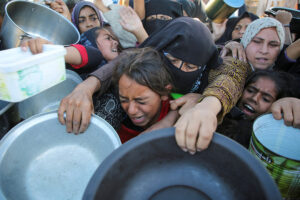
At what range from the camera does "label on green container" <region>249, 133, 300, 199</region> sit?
0.81 metres

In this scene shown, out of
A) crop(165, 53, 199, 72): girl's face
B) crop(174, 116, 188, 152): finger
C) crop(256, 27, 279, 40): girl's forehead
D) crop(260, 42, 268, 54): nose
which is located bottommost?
crop(260, 42, 268, 54): nose

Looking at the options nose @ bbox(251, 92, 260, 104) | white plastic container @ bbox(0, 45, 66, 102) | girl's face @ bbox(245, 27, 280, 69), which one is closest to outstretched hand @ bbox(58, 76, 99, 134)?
white plastic container @ bbox(0, 45, 66, 102)

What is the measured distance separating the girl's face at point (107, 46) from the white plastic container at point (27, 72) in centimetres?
97

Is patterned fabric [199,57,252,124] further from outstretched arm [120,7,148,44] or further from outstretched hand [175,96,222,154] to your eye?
outstretched arm [120,7,148,44]

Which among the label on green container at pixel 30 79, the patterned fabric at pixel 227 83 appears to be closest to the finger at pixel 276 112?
Answer: the patterned fabric at pixel 227 83

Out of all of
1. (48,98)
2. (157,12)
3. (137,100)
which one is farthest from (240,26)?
(48,98)

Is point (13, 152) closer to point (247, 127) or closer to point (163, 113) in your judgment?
point (163, 113)

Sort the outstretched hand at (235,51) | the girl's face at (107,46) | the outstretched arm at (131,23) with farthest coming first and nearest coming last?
1. the girl's face at (107,46)
2. the outstretched hand at (235,51)
3. the outstretched arm at (131,23)

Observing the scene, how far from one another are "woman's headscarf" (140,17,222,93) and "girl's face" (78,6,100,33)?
147cm

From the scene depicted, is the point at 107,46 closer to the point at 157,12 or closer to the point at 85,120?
the point at 157,12

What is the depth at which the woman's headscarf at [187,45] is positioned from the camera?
48.8 inches

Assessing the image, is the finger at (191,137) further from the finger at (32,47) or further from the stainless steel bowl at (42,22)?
the stainless steel bowl at (42,22)

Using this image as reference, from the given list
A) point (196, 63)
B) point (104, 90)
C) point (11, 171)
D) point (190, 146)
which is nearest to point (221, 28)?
point (196, 63)

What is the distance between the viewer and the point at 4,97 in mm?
922
